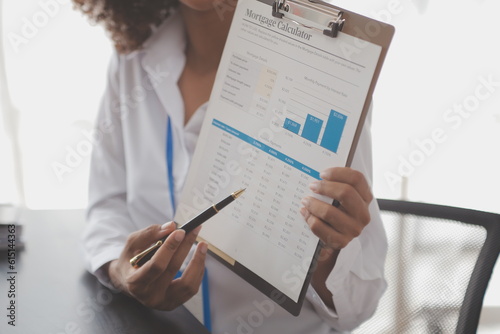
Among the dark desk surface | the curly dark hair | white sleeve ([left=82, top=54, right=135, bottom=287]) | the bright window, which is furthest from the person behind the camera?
the bright window

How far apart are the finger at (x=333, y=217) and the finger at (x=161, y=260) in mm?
185

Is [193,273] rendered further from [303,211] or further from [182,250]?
[303,211]

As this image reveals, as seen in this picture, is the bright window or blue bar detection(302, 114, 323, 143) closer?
blue bar detection(302, 114, 323, 143)

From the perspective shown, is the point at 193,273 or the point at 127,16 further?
the point at 127,16

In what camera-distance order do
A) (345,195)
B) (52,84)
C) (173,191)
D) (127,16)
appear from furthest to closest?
(52,84) → (127,16) → (173,191) → (345,195)

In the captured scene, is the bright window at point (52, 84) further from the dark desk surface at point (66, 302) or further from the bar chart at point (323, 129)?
the bar chart at point (323, 129)

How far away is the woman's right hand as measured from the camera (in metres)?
0.81

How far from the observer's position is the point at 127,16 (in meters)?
1.22

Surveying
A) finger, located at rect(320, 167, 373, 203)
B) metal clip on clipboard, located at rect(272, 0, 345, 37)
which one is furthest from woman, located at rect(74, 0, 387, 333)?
metal clip on clipboard, located at rect(272, 0, 345, 37)

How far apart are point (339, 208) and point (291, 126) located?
125 mm

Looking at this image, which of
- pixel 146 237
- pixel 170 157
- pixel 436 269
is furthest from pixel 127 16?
pixel 436 269

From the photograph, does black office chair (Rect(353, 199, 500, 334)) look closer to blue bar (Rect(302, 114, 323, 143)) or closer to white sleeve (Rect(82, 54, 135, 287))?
blue bar (Rect(302, 114, 323, 143))

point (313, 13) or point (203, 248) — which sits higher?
point (313, 13)

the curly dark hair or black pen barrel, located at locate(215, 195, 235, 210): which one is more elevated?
the curly dark hair
